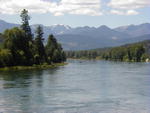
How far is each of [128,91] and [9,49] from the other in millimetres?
76068

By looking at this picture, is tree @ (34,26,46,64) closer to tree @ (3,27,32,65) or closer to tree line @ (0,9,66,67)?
tree line @ (0,9,66,67)

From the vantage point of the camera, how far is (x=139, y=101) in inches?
2250

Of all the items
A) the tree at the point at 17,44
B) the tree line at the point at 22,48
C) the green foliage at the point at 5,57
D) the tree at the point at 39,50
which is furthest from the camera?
the tree at the point at 39,50

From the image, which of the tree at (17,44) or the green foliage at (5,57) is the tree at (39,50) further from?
the green foliage at (5,57)

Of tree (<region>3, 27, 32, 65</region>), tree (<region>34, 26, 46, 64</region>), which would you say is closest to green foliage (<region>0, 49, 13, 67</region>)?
tree (<region>3, 27, 32, 65</region>)

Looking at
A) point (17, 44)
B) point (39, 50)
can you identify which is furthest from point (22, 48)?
point (39, 50)

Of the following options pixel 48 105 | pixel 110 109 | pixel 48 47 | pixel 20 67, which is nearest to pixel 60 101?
pixel 48 105

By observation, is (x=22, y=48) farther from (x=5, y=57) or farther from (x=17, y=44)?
(x=5, y=57)

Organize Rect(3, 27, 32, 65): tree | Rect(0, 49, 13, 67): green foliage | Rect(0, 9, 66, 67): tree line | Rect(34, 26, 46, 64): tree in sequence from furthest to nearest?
Rect(34, 26, 46, 64): tree < Rect(3, 27, 32, 65): tree < Rect(0, 9, 66, 67): tree line < Rect(0, 49, 13, 67): green foliage

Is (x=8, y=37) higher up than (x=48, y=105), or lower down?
higher up

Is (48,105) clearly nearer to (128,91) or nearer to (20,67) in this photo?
(128,91)

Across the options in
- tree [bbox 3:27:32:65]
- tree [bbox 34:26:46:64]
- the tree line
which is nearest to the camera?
the tree line

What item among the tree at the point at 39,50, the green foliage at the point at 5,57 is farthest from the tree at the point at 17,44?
the tree at the point at 39,50

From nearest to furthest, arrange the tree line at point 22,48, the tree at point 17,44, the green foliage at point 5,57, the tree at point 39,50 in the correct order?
1. the green foliage at point 5,57
2. the tree line at point 22,48
3. the tree at point 17,44
4. the tree at point 39,50
